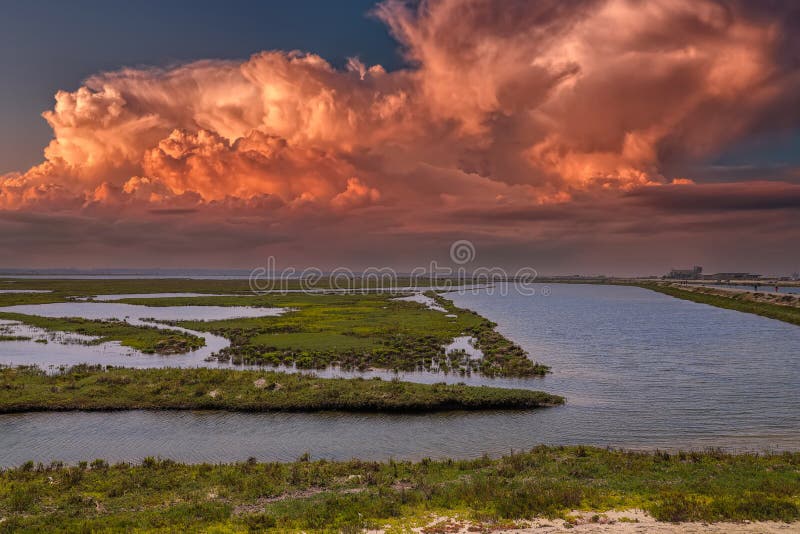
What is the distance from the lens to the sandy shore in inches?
635

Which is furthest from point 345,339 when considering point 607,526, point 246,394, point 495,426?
point 607,526

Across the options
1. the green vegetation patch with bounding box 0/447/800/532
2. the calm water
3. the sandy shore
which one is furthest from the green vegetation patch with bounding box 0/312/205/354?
the sandy shore

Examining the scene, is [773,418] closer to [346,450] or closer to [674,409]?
[674,409]

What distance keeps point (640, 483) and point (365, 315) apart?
86041 millimetres

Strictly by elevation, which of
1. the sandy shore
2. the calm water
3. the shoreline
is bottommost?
the calm water

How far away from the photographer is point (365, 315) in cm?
10481

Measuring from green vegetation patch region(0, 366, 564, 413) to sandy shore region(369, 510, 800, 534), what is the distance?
752 inches

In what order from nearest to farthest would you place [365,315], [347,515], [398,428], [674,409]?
[347,515], [398,428], [674,409], [365,315]

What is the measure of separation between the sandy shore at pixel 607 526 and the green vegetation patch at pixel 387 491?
1.58 feet

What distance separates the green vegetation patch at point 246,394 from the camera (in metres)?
36.6

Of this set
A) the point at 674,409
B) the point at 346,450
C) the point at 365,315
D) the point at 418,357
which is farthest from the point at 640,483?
the point at 365,315

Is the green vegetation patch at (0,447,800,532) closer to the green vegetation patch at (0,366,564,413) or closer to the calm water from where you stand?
the calm water

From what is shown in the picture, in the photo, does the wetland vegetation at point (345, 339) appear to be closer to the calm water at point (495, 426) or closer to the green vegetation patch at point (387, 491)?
the calm water at point (495, 426)

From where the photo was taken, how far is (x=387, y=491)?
20.5 metres
